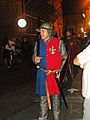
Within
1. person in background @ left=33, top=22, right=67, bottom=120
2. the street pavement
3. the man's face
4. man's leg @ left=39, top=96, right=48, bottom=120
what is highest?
the man's face

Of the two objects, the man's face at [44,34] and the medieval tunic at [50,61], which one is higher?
the man's face at [44,34]

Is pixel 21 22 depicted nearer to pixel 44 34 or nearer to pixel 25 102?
pixel 25 102

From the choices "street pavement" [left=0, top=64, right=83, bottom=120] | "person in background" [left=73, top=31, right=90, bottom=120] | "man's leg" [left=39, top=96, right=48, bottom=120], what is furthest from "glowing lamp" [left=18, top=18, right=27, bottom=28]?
"person in background" [left=73, top=31, right=90, bottom=120]

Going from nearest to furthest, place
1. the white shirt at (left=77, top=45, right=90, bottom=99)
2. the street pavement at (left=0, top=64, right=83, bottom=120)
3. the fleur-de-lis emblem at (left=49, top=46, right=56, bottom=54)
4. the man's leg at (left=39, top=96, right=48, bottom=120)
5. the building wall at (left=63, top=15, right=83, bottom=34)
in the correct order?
1. the white shirt at (left=77, top=45, right=90, bottom=99)
2. the fleur-de-lis emblem at (left=49, top=46, right=56, bottom=54)
3. the man's leg at (left=39, top=96, right=48, bottom=120)
4. the street pavement at (left=0, top=64, right=83, bottom=120)
5. the building wall at (left=63, top=15, right=83, bottom=34)

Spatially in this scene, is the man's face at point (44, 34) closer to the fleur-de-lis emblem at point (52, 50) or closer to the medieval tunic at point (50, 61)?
the medieval tunic at point (50, 61)

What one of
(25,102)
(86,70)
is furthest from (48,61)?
(25,102)

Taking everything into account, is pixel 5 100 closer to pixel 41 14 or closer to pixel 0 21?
pixel 0 21

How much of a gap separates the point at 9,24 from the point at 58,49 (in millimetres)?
22271

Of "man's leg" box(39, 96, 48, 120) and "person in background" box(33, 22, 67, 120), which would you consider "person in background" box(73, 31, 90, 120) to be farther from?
"man's leg" box(39, 96, 48, 120)

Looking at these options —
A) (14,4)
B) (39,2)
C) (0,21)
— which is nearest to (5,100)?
(0,21)

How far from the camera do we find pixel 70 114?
812cm

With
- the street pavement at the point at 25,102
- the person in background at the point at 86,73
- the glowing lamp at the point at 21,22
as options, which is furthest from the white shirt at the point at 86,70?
the glowing lamp at the point at 21,22

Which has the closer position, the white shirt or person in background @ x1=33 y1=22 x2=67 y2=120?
the white shirt

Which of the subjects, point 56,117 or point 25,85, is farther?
point 25,85
